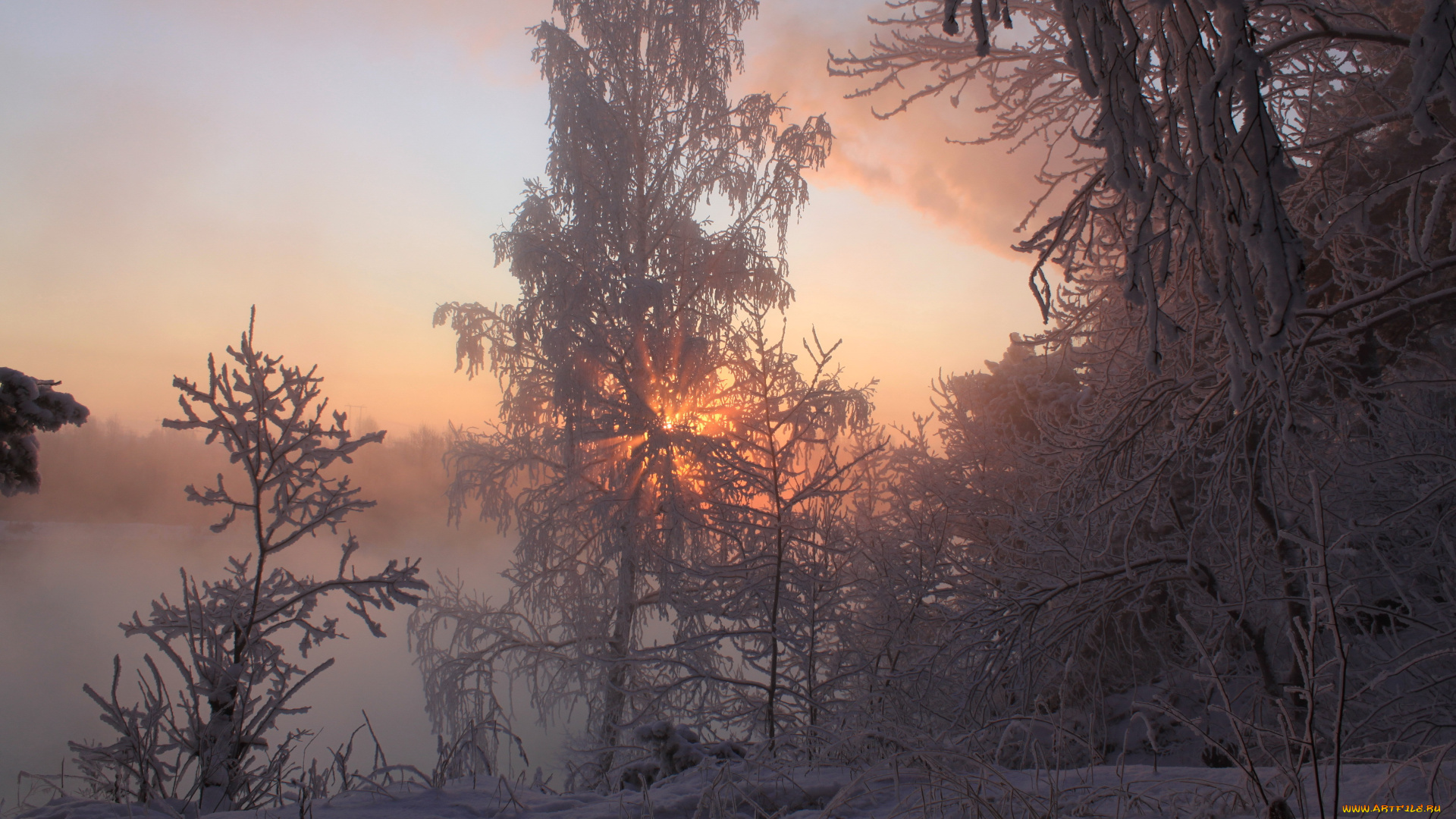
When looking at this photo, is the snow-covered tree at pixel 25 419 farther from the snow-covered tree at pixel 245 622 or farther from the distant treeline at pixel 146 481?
the distant treeline at pixel 146 481

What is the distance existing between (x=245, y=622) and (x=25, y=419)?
3.98 metres

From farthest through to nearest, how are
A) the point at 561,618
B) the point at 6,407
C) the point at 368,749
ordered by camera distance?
the point at 368,749 < the point at 561,618 < the point at 6,407

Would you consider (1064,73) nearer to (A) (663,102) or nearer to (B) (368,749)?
(A) (663,102)

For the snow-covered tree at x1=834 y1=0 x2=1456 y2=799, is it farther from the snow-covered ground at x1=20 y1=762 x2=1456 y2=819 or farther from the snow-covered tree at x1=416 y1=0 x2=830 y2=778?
the snow-covered tree at x1=416 y1=0 x2=830 y2=778

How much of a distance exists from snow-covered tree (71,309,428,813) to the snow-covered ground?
26.9 inches

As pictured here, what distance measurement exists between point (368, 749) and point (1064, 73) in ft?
71.4

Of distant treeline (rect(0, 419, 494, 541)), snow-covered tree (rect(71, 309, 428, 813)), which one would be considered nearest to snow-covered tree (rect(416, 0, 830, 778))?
snow-covered tree (rect(71, 309, 428, 813))

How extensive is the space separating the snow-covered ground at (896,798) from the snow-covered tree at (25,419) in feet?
15.9

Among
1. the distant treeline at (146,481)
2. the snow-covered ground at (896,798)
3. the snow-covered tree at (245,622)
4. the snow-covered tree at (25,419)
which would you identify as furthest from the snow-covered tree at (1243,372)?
the distant treeline at (146,481)

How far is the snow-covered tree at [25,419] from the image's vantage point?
5.16 metres

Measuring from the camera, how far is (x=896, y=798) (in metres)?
2.29

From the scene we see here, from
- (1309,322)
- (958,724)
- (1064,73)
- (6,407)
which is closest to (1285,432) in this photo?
(1309,322)

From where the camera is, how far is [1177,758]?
6.69 meters

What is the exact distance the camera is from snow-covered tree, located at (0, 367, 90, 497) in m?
5.16
